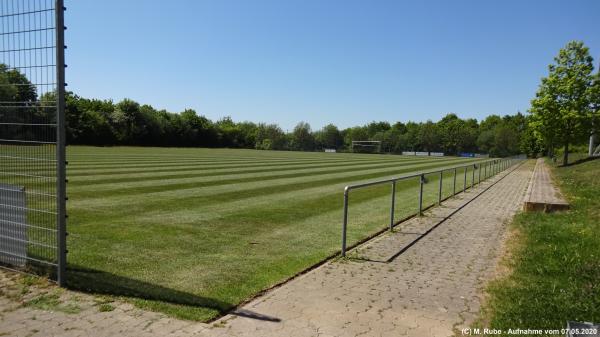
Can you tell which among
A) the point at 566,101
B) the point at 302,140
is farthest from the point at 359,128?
the point at 566,101

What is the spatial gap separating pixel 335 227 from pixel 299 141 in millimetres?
120640

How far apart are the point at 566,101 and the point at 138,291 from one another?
41285mm

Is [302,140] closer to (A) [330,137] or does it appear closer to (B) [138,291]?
(A) [330,137]

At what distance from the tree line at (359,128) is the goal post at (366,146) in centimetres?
257

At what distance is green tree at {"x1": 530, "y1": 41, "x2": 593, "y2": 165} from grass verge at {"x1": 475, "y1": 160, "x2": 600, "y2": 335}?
31.9 metres

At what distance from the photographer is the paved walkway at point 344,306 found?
398cm

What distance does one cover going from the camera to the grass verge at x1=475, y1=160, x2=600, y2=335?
14.2 feet

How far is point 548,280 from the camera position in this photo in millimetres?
5512

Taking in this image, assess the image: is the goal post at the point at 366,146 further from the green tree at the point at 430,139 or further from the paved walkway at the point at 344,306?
the paved walkway at the point at 344,306

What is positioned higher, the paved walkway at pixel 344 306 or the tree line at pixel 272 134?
the tree line at pixel 272 134

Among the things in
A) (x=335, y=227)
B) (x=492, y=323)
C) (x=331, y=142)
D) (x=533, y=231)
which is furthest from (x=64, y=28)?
(x=331, y=142)

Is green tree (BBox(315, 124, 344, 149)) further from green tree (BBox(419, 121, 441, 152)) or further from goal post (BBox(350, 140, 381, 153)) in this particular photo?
green tree (BBox(419, 121, 441, 152))

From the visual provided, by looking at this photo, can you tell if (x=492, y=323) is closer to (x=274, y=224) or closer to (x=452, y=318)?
(x=452, y=318)

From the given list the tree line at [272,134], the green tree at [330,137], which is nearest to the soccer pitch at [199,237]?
the tree line at [272,134]
